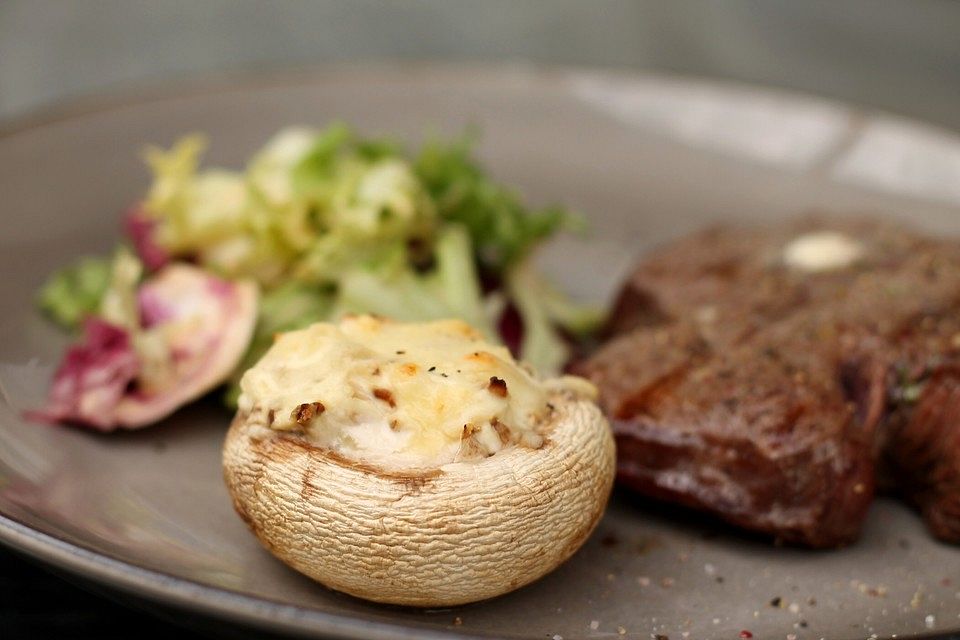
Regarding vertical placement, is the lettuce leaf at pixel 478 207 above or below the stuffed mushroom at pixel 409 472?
below

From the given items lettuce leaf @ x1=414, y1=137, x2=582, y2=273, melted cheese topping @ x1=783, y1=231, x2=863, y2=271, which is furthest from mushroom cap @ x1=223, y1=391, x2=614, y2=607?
lettuce leaf @ x1=414, y1=137, x2=582, y2=273

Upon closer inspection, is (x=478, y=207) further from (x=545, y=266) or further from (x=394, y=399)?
(x=394, y=399)

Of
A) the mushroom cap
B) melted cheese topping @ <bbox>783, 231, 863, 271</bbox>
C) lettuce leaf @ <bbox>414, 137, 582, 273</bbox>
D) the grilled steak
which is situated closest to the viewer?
the mushroom cap

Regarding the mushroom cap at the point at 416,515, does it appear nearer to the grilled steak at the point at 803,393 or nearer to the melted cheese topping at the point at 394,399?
the melted cheese topping at the point at 394,399

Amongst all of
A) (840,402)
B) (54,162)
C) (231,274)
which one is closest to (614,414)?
(840,402)

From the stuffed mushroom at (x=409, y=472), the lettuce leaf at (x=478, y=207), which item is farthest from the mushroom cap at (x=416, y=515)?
the lettuce leaf at (x=478, y=207)

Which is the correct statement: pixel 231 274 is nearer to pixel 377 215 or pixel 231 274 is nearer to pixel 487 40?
pixel 377 215

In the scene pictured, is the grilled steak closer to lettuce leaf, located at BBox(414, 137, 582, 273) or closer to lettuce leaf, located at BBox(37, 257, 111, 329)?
lettuce leaf, located at BBox(414, 137, 582, 273)

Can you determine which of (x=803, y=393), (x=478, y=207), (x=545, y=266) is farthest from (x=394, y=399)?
(x=545, y=266)
